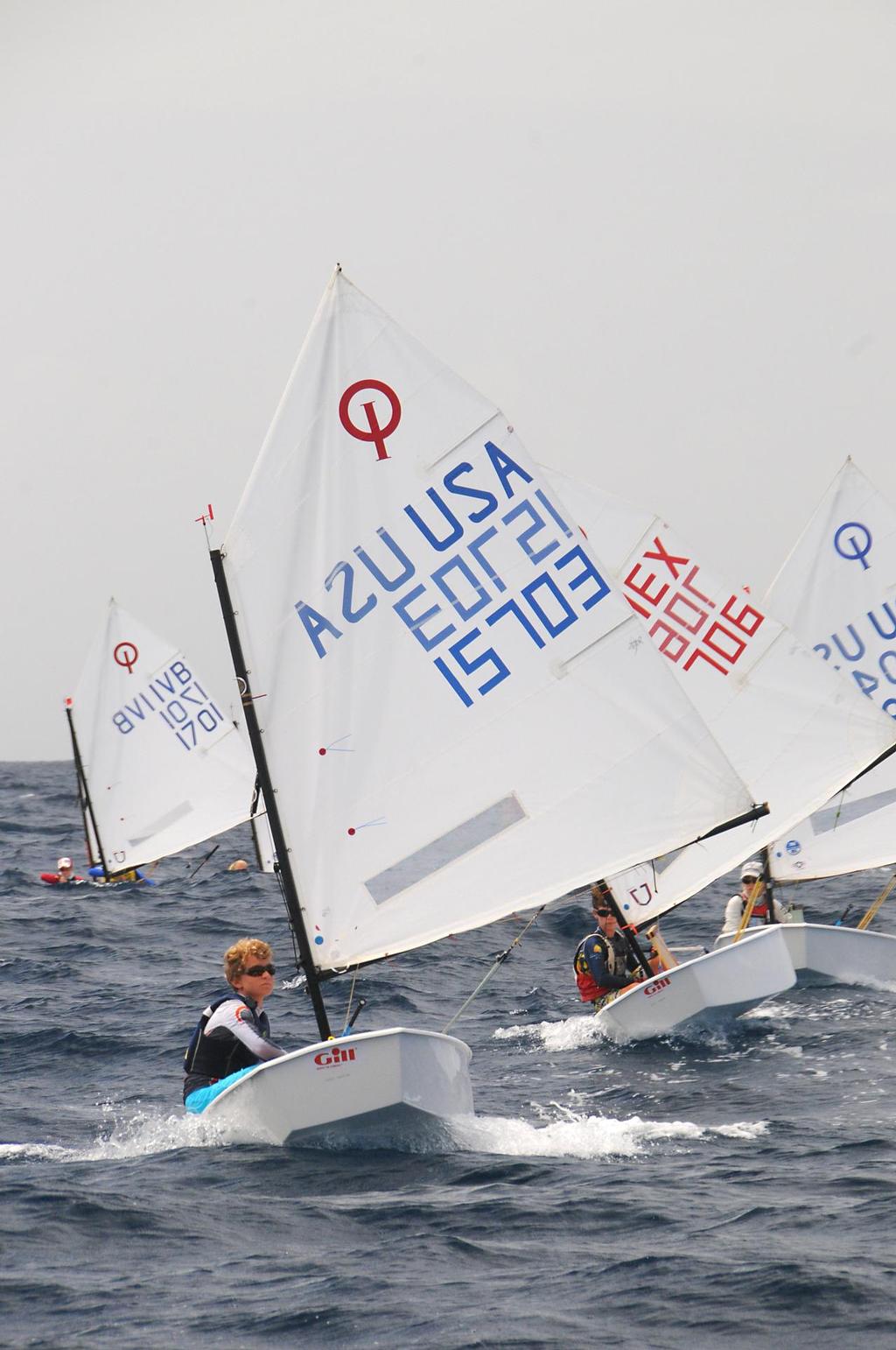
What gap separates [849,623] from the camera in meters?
20.7

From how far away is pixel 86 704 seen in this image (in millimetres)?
32562

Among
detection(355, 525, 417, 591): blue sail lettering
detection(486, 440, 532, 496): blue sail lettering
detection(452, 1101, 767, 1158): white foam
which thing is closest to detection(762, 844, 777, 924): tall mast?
detection(452, 1101, 767, 1158): white foam

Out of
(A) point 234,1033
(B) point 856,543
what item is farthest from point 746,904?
(A) point 234,1033

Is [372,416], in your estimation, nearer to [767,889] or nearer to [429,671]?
[429,671]

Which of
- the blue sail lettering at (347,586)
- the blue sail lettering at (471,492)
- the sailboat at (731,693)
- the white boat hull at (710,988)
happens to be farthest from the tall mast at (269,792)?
the sailboat at (731,693)

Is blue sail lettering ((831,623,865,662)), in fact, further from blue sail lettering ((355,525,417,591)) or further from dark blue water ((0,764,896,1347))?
blue sail lettering ((355,525,417,591))

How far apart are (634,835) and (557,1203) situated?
294cm

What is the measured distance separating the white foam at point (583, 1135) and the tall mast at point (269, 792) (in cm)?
136

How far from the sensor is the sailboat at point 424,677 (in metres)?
11.1

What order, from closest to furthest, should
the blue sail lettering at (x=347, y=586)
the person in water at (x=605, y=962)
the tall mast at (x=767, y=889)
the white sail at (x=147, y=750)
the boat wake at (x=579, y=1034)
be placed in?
1. the blue sail lettering at (x=347, y=586)
2. the boat wake at (x=579, y=1034)
3. the person in water at (x=605, y=962)
4. the tall mast at (x=767, y=889)
5. the white sail at (x=147, y=750)

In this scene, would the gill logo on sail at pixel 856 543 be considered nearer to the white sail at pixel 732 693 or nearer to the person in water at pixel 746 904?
the white sail at pixel 732 693

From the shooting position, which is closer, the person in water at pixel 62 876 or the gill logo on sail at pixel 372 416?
the gill logo on sail at pixel 372 416

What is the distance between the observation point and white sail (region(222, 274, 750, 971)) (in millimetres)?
11148

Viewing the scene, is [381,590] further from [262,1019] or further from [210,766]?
[210,766]
